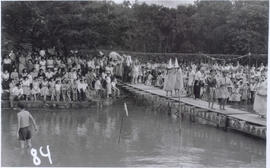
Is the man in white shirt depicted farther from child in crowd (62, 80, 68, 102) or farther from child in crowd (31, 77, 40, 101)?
child in crowd (62, 80, 68, 102)

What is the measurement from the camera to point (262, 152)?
11867 millimetres

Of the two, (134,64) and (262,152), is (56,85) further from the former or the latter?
(262,152)

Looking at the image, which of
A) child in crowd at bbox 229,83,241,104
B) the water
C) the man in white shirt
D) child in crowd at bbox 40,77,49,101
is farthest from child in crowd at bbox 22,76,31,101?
child in crowd at bbox 229,83,241,104

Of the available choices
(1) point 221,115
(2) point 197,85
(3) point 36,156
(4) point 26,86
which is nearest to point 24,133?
(3) point 36,156

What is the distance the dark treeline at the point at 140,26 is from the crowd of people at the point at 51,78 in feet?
2.47

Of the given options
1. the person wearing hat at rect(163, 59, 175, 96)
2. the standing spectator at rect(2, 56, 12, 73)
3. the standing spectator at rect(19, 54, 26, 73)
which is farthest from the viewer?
the standing spectator at rect(19, 54, 26, 73)

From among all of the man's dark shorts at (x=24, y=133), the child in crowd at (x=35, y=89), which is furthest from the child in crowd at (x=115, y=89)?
the man's dark shorts at (x=24, y=133)

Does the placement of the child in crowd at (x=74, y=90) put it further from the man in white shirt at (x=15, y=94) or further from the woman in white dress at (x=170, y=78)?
the woman in white dress at (x=170, y=78)

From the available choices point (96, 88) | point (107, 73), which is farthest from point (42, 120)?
point (107, 73)

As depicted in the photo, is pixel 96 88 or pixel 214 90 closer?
pixel 214 90

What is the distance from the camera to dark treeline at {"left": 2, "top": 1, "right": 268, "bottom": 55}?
1861 centimetres

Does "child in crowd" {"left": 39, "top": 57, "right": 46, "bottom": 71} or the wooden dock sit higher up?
"child in crowd" {"left": 39, "top": 57, "right": 46, "bottom": 71}

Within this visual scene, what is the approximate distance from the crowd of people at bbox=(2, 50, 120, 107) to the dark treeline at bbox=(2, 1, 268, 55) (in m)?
0.75

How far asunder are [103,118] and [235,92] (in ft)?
20.4
